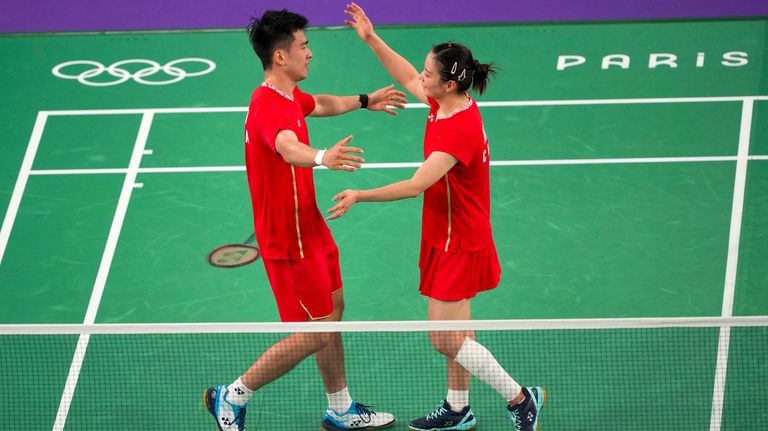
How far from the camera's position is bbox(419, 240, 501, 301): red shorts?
635 centimetres

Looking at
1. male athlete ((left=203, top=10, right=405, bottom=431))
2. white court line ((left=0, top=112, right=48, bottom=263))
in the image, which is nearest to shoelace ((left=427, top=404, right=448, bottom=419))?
male athlete ((left=203, top=10, right=405, bottom=431))

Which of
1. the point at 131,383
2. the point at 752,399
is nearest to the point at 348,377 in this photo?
the point at 131,383

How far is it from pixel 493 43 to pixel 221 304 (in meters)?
5.14

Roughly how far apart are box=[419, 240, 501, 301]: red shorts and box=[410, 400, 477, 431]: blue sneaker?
0.75 m

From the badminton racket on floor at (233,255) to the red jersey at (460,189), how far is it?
2.69 metres

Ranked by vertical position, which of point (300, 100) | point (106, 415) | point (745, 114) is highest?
point (300, 100)

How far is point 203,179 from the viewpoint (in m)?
9.93

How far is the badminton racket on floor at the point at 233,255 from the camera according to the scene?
8.80 m

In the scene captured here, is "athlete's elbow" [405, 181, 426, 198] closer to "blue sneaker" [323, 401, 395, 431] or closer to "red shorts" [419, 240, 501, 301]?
"red shorts" [419, 240, 501, 301]

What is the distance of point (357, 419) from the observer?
6.76m

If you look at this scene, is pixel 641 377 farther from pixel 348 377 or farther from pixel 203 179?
pixel 203 179

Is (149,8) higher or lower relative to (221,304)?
higher

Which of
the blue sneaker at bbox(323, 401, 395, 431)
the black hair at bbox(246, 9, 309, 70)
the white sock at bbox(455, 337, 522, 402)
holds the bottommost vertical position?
the blue sneaker at bbox(323, 401, 395, 431)

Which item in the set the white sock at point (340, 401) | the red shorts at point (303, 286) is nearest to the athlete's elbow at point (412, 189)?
the red shorts at point (303, 286)
